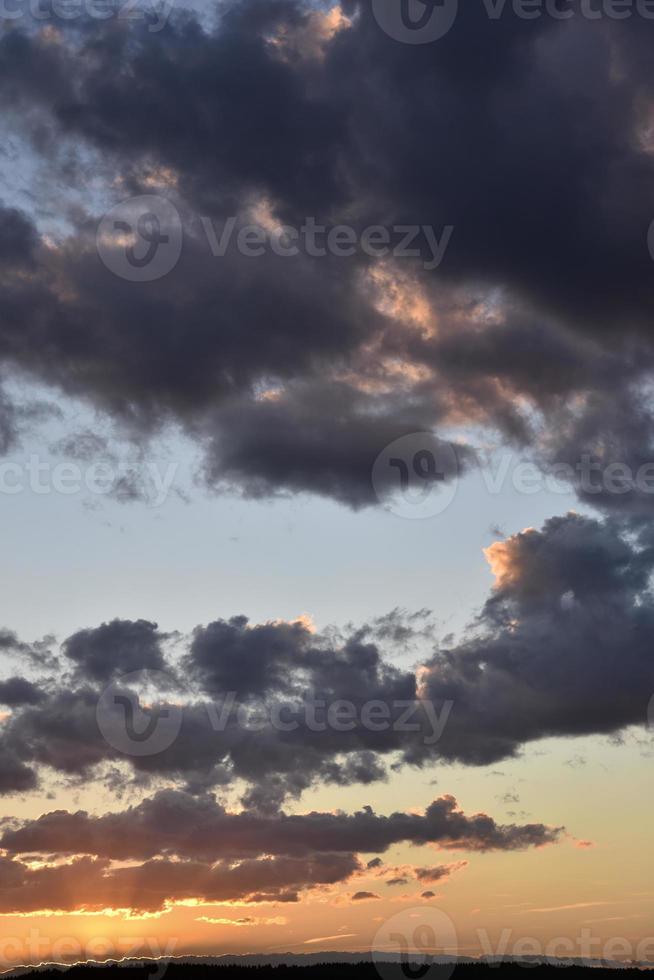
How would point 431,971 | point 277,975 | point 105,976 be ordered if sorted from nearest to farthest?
point 105,976
point 277,975
point 431,971

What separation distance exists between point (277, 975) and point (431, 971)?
22.8 metres

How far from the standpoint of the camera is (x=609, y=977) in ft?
462

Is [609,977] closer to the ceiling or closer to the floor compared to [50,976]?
closer to the floor

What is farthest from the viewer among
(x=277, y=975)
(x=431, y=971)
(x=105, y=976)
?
(x=431, y=971)

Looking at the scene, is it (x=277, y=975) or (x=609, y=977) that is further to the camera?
(x=609, y=977)

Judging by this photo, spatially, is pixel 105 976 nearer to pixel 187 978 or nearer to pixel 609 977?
pixel 187 978

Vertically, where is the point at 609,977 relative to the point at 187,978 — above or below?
below

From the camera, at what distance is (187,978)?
119 metres

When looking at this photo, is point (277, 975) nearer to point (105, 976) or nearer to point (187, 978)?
point (187, 978)

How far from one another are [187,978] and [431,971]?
34725 mm

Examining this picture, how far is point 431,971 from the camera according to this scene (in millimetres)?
133875

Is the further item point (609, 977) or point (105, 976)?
point (609, 977)

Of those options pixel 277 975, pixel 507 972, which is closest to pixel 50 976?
pixel 277 975

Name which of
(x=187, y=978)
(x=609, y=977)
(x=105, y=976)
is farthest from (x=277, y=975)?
(x=609, y=977)
